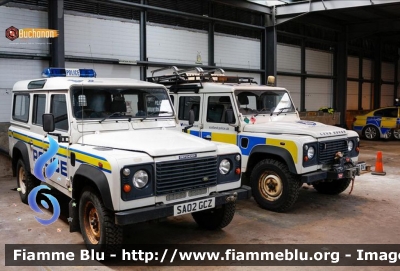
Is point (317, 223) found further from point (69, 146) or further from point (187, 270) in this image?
point (69, 146)

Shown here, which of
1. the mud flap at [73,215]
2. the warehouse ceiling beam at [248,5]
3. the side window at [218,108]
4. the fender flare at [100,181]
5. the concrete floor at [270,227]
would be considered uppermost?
the warehouse ceiling beam at [248,5]

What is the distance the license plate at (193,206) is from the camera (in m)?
4.30

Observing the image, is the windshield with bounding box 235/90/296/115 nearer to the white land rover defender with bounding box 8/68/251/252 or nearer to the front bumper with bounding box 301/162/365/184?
the front bumper with bounding box 301/162/365/184

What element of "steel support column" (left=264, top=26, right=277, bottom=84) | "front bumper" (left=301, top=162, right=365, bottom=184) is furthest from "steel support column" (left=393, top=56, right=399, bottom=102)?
"front bumper" (left=301, top=162, right=365, bottom=184)

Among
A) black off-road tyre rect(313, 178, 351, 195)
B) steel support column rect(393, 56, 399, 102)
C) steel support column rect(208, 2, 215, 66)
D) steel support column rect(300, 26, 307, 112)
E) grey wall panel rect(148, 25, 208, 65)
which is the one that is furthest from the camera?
steel support column rect(393, 56, 399, 102)

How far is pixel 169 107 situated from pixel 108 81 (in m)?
0.94

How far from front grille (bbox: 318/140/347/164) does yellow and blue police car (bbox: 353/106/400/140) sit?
11.5 m

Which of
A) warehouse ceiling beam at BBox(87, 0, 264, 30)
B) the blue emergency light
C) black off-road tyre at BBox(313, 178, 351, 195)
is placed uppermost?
warehouse ceiling beam at BBox(87, 0, 264, 30)

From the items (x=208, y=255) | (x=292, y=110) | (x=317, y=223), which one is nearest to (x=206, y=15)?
(x=292, y=110)

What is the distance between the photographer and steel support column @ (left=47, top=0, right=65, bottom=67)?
9.43m

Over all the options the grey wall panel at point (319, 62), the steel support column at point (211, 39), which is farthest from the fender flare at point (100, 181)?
the grey wall panel at point (319, 62)

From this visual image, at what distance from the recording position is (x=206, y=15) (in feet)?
44.0

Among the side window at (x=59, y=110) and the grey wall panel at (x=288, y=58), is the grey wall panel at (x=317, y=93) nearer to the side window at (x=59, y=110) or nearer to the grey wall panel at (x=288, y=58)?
the grey wall panel at (x=288, y=58)

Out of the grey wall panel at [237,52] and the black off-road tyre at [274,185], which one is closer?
the black off-road tyre at [274,185]
